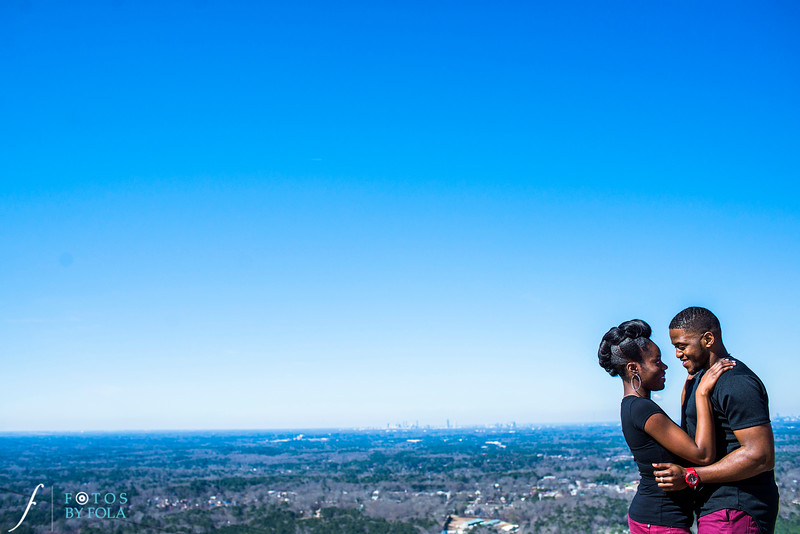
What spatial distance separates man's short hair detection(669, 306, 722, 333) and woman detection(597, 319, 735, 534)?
0.14 m

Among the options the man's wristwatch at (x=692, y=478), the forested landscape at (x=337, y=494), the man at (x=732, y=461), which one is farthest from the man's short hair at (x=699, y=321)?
the forested landscape at (x=337, y=494)

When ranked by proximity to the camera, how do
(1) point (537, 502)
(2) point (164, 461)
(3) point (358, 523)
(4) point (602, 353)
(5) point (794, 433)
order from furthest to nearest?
(2) point (164, 461) → (5) point (794, 433) → (1) point (537, 502) → (3) point (358, 523) → (4) point (602, 353)

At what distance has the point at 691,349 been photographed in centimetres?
236

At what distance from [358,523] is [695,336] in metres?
24.6

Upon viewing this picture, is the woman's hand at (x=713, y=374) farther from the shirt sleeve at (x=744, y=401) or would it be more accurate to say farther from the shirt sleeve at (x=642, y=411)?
the shirt sleeve at (x=642, y=411)

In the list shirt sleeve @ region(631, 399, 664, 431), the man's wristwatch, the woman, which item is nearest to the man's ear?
the woman

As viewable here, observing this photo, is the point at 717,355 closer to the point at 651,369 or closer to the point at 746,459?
the point at 651,369

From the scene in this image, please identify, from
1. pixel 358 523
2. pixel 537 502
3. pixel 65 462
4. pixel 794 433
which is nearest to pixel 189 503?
pixel 358 523

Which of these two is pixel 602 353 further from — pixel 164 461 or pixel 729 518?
pixel 164 461

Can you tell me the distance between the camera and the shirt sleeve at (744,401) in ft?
6.93

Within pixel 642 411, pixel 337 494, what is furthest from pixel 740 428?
pixel 337 494

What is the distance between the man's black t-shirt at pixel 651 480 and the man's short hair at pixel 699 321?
13.4 inches

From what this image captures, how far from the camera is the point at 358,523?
24516 millimetres

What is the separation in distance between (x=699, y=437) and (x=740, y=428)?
146mm
